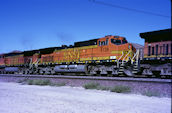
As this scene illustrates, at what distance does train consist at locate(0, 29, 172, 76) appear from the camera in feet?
42.6

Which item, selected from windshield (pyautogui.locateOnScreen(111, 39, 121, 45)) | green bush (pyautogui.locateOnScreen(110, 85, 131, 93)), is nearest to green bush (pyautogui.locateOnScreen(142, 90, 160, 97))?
green bush (pyautogui.locateOnScreen(110, 85, 131, 93))

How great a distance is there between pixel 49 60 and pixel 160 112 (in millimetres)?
18986

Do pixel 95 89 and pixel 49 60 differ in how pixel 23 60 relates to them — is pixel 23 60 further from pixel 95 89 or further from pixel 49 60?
pixel 95 89

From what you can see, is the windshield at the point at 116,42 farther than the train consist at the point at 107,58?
Yes

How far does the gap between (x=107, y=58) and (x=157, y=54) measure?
4353mm

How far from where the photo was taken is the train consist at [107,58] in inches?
511

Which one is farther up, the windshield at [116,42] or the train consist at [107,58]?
the windshield at [116,42]

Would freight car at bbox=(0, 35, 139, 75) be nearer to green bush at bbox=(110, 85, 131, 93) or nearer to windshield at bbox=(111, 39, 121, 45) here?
windshield at bbox=(111, 39, 121, 45)

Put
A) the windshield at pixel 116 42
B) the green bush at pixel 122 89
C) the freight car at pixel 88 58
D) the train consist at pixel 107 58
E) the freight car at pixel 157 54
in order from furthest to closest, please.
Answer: the windshield at pixel 116 42, the freight car at pixel 88 58, the train consist at pixel 107 58, the freight car at pixel 157 54, the green bush at pixel 122 89

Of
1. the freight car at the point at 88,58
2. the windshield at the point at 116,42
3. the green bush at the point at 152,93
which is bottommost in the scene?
the green bush at the point at 152,93

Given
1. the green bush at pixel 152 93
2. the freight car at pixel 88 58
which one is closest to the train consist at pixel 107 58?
the freight car at pixel 88 58

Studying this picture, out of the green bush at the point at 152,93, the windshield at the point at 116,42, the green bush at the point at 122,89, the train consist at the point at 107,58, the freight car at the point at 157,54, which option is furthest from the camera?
the windshield at the point at 116,42

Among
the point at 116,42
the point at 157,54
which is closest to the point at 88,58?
the point at 116,42

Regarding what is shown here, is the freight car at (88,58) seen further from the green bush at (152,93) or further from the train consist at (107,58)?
the green bush at (152,93)
